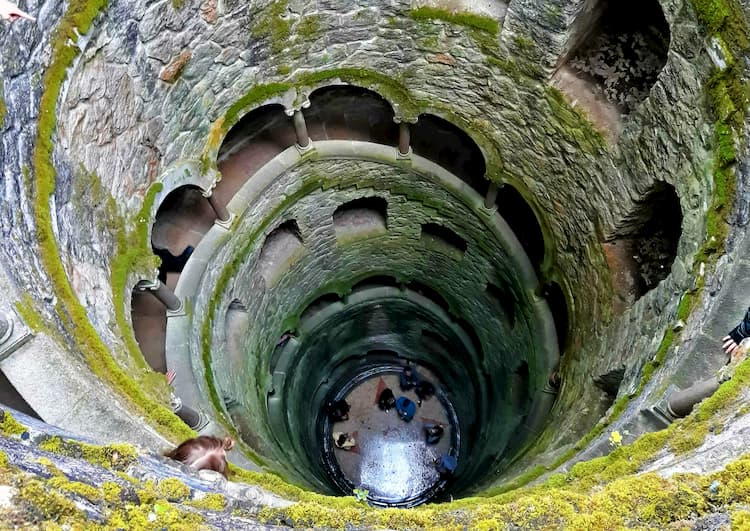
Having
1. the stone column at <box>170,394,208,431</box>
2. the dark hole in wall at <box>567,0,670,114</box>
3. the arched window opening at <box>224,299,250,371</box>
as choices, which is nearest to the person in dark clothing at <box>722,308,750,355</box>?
the dark hole in wall at <box>567,0,670,114</box>

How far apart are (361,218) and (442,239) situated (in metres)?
2.04

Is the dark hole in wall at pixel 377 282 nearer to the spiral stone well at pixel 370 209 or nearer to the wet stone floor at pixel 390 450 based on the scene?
the spiral stone well at pixel 370 209

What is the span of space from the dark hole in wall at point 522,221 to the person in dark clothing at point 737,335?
5674 millimetres

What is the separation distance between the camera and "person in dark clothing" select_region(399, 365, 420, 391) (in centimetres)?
1745

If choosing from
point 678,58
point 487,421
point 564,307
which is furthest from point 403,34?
point 487,421

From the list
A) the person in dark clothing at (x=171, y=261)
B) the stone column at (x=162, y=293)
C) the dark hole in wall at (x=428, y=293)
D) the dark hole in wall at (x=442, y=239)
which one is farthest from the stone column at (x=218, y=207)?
the dark hole in wall at (x=428, y=293)

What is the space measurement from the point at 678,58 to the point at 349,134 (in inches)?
240

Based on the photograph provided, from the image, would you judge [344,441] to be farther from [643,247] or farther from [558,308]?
[643,247]

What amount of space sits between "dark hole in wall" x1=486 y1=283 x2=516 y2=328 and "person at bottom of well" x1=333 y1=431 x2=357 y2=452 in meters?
6.51

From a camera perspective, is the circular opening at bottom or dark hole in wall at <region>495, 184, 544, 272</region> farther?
the circular opening at bottom

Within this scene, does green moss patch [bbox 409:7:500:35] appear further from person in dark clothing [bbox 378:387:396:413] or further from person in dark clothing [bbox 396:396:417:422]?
person in dark clothing [bbox 378:387:396:413]

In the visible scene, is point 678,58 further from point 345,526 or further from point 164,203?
point 164,203

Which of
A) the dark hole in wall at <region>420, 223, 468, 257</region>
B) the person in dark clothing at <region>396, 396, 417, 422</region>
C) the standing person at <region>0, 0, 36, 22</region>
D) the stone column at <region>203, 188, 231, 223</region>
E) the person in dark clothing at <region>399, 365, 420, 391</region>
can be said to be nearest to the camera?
the standing person at <region>0, 0, 36, 22</region>

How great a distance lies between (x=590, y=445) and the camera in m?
5.86
